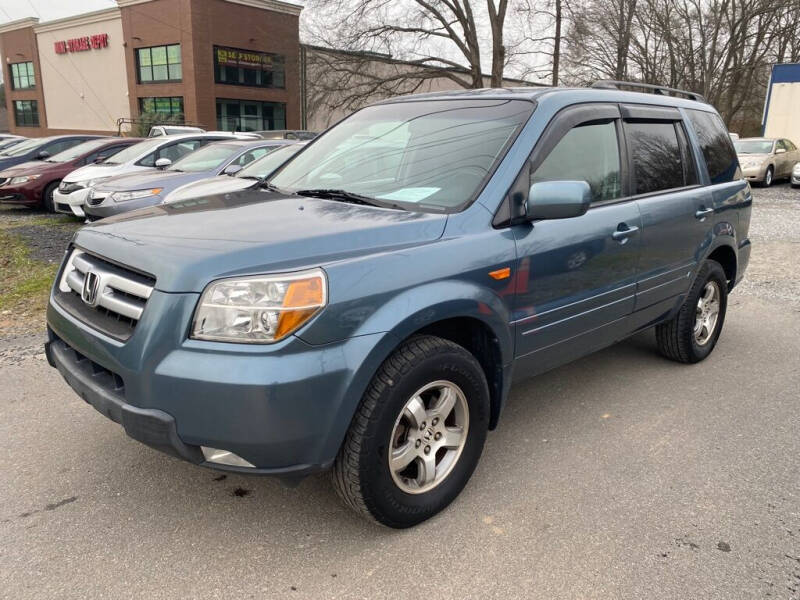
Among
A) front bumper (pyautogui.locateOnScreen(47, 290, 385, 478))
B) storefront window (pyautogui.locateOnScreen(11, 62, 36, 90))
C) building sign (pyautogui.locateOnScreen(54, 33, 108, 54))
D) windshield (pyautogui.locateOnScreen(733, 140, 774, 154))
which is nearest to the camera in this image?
front bumper (pyautogui.locateOnScreen(47, 290, 385, 478))

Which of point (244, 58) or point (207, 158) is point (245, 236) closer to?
point (207, 158)

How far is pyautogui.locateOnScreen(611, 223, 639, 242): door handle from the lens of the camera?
3.54 m

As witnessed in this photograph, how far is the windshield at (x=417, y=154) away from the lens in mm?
3080

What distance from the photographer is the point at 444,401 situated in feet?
9.10

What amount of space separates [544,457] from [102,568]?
212cm

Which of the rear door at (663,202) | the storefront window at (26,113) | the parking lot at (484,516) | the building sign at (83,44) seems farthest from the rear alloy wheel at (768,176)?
the storefront window at (26,113)

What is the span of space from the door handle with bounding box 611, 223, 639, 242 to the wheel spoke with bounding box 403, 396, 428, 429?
5.19 ft

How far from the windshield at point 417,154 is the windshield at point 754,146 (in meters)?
19.1

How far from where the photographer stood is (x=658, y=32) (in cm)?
3491

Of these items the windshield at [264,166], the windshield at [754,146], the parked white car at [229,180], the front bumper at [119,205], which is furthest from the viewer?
the windshield at [754,146]

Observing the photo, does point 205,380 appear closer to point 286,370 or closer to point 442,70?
point 286,370

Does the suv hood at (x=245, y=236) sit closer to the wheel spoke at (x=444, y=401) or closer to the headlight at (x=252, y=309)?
the headlight at (x=252, y=309)

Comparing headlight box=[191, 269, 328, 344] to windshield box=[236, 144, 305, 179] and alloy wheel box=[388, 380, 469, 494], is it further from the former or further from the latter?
windshield box=[236, 144, 305, 179]

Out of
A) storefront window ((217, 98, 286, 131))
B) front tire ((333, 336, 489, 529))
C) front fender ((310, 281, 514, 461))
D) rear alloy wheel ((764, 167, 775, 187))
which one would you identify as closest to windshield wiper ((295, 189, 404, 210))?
front fender ((310, 281, 514, 461))
